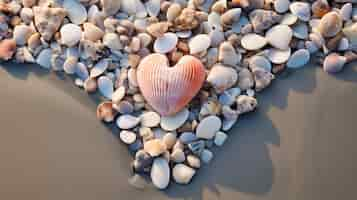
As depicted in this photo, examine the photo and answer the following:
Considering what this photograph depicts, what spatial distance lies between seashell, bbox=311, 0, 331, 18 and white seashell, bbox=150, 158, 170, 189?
0.38m

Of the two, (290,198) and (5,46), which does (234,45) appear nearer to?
(290,198)

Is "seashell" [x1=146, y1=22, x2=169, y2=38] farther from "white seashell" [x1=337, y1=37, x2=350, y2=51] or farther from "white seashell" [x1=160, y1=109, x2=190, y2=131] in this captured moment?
"white seashell" [x1=337, y1=37, x2=350, y2=51]

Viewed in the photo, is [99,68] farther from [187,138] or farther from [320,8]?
[320,8]

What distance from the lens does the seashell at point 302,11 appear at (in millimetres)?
925

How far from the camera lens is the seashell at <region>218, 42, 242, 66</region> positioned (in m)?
0.88

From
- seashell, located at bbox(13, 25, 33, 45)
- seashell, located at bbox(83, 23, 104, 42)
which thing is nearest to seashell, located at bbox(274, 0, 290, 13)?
seashell, located at bbox(83, 23, 104, 42)

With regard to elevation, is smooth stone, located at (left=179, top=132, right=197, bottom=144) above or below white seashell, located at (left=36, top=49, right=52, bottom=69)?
below

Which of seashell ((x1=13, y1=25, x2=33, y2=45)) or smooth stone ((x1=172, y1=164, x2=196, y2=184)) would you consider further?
seashell ((x1=13, y1=25, x2=33, y2=45))

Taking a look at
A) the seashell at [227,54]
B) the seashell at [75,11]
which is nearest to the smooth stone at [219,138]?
the seashell at [227,54]

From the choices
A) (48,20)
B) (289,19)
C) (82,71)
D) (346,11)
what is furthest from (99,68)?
(346,11)

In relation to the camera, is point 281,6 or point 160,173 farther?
point 281,6

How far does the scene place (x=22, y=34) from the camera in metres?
0.95

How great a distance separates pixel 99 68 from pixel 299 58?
0.35 metres

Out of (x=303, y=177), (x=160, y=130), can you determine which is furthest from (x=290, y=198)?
(x=160, y=130)
